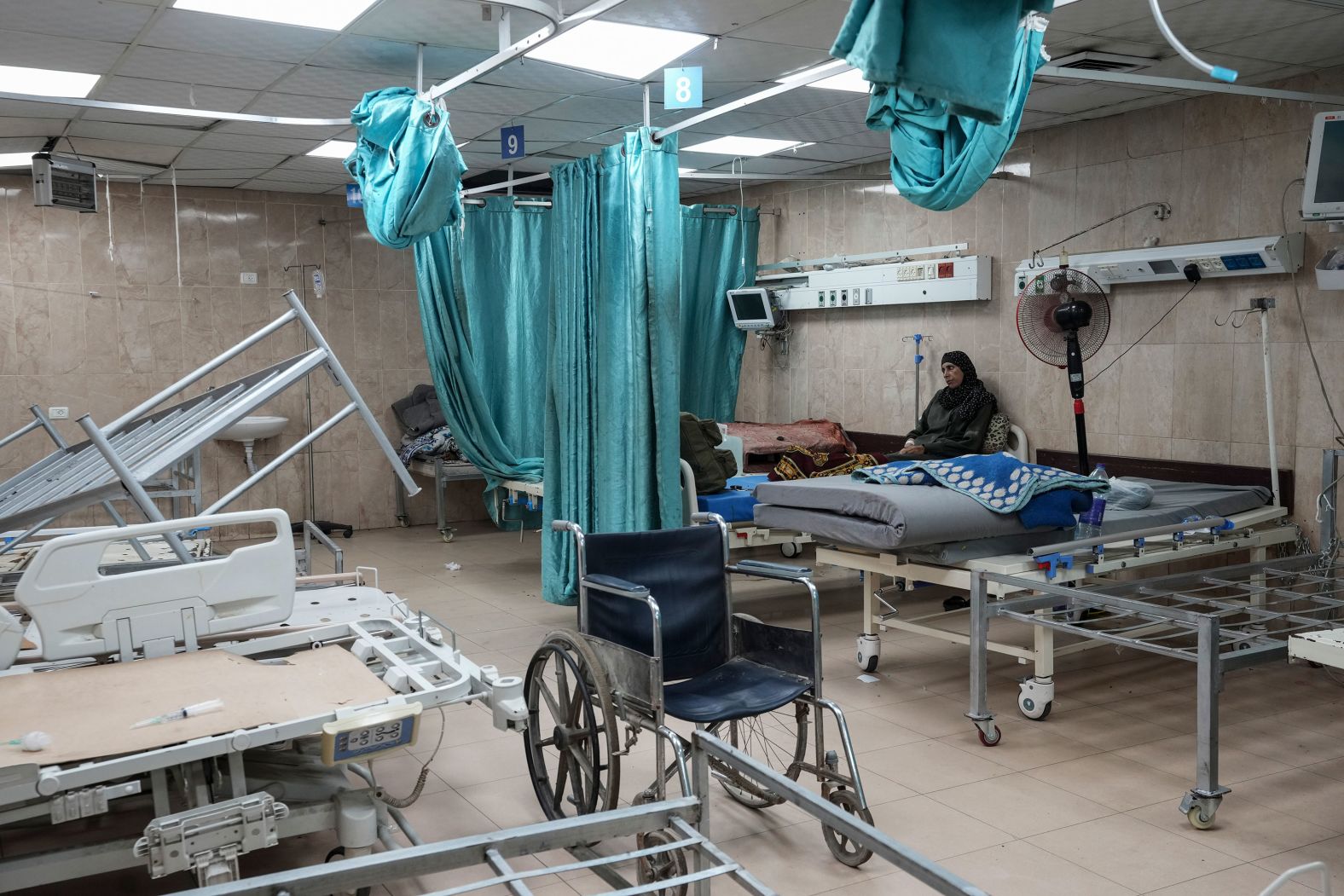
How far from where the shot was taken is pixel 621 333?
512 cm

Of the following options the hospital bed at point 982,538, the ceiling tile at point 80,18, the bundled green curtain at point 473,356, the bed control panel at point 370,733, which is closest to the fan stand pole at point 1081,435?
the hospital bed at point 982,538

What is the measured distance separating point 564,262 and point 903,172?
262 centimetres

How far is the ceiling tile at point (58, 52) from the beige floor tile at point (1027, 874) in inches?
176

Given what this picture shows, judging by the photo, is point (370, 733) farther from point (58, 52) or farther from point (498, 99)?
point (498, 99)

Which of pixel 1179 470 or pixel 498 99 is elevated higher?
pixel 498 99

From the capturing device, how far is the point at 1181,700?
4633 millimetres

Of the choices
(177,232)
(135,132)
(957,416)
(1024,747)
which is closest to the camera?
(1024,747)

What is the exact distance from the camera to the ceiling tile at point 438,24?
4.14 m

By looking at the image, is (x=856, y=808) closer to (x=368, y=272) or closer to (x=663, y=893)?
(x=663, y=893)

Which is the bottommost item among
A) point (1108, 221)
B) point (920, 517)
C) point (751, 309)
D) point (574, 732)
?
point (574, 732)

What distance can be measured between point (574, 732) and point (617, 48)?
2902mm

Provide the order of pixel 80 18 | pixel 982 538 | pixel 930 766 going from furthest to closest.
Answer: pixel 982 538 → pixel 80 18 → pixel 930 766

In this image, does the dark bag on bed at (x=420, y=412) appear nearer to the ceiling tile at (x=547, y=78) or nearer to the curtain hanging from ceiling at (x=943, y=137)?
the ceiling tile at (x=547, y=78)

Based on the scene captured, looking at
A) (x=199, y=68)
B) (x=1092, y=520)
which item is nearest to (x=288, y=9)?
(x=199, y=68)
